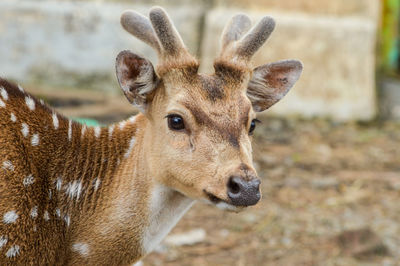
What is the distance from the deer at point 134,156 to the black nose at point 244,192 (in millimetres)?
67

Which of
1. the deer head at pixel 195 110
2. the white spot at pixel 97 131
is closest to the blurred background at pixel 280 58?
the white spot at pixel 97 131

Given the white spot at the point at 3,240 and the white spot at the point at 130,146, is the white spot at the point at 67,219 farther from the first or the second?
the white spot at the point at 130,146

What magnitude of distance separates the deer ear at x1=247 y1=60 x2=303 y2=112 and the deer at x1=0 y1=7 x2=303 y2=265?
1 cm

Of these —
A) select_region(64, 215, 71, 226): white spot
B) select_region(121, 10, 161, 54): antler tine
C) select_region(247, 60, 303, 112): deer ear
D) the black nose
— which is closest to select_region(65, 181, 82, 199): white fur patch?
select_region(64, 215, 71, 226): white spot

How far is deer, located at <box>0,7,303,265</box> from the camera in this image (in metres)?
3.38

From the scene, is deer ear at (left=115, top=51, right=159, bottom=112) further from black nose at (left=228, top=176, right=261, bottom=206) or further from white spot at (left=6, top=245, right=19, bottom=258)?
white spot at (left=6, top=245, right=19, bottom=258)

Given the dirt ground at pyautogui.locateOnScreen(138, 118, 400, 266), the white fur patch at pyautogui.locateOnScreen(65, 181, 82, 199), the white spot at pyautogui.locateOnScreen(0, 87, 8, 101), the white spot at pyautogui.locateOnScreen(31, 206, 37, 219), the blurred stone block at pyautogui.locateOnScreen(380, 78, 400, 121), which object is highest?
the white spot at pyautogui.locateOnScreen(0, 87, 8, 101)

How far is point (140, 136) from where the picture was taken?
381 cm

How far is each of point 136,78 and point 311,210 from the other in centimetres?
337

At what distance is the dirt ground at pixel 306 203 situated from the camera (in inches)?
219

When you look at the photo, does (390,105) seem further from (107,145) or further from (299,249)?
(107,145)

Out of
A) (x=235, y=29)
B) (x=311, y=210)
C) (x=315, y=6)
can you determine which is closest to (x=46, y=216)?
(x=235, y=29)

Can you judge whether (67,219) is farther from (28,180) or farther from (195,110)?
(195,110)

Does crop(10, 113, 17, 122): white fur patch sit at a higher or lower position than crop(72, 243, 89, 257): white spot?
higher
